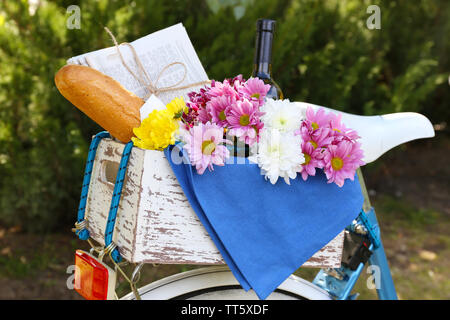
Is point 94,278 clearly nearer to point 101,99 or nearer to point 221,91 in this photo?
point 101,99

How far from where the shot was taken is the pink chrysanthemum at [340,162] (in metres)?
0.86

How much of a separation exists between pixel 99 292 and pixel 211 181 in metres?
0.34

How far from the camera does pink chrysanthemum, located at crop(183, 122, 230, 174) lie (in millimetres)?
798

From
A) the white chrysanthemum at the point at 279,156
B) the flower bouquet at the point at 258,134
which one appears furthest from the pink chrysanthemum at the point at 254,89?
the white chrysanthemum at the point at 279,156

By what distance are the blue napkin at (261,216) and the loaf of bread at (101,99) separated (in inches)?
4.7

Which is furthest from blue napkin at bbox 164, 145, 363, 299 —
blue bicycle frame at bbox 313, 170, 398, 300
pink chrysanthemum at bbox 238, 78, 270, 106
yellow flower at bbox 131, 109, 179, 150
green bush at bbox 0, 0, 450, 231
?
green bush at bbox 0, 0, 450, 231

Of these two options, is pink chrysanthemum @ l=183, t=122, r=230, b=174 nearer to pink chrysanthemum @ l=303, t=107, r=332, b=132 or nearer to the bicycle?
pink chrysanthemum @ l=303, t=107, r=332, b=132

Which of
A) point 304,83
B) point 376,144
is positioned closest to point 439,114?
point 304,83

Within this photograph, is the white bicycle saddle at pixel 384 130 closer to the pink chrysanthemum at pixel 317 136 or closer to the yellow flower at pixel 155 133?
the pink chrysanthemum at pixel 317 136

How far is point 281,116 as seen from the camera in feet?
2.85

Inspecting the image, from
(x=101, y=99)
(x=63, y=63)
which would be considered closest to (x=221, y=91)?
(x=101, y=99)

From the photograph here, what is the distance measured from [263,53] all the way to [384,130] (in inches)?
14.6

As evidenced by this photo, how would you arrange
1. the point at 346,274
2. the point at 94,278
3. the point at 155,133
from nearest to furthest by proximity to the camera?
the point at 155,133 < the point at 94,278 < the point at 346,274
